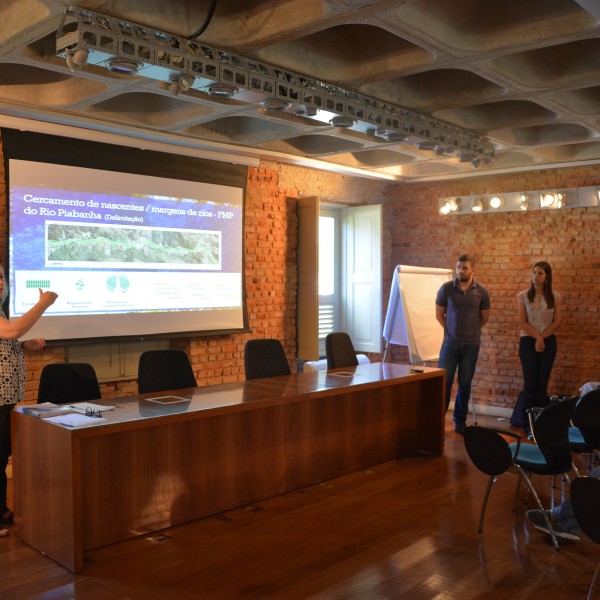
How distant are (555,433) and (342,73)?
9.26ft

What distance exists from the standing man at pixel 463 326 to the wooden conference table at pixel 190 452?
146 centimetres

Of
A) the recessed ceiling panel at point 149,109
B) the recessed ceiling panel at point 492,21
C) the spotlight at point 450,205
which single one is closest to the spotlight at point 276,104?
the recessed ceiling panel at point 149,109

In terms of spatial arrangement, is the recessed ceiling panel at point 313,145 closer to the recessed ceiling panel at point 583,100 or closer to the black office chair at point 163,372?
the recessed ceiling panel at point 583,100

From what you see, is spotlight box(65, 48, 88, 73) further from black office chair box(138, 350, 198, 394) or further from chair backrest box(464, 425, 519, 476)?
chair backrest box(464, 425, 519, 476)

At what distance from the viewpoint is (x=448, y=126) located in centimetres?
617

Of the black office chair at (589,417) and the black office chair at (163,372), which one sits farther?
the black office chair at (163,372)

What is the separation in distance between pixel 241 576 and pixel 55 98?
12.6 feet

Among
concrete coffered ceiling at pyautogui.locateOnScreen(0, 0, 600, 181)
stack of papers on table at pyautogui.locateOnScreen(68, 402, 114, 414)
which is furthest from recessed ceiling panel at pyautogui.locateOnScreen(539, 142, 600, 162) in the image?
stack of papers on table at pyautogui.locateOnScreen(68, 402, 114, 414)

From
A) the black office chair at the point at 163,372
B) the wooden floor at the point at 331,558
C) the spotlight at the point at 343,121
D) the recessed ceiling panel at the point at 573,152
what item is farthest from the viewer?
the recessed ceiling panel at the point at 573,152

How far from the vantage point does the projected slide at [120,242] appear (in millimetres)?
5781

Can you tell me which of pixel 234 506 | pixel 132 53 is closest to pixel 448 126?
pixel 132 53

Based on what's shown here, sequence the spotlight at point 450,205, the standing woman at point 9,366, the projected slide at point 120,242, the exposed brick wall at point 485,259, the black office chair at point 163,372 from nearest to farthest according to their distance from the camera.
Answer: the standing woman at point 9,366 < the black office chair at point 163,372 < the projected slide at point 120,242 < the exposed brick wall at point 485,259 < the spotlight at point 450,205

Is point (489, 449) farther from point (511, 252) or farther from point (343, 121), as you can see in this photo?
point (511, 252)

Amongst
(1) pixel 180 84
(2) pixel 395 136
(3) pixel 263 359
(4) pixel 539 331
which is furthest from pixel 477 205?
(1) pixel 180 84
